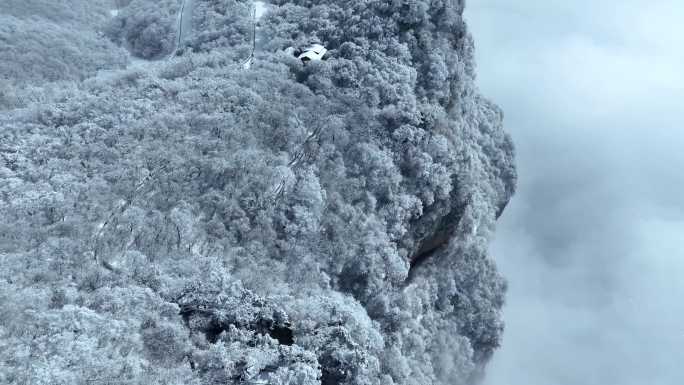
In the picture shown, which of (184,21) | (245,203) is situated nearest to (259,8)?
(184,21)

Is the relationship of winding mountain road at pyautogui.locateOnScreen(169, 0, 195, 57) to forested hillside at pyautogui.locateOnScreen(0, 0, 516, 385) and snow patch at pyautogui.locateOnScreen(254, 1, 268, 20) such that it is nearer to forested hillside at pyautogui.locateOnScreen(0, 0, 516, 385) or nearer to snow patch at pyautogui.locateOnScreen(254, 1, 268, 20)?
forested hillside at pyautogui.locateOnScreen(0, 0, 516, 385)

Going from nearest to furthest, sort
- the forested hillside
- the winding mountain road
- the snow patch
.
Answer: the forested hillside, the winding mountain road, the snow patch

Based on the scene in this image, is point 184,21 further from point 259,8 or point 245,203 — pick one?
point 245,203

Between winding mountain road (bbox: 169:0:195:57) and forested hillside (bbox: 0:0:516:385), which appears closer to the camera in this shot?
forested hillside (bbox: 0:0:516:385)

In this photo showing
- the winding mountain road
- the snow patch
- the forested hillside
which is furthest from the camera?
the snow patch

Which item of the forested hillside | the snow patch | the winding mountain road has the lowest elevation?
the forested hillside

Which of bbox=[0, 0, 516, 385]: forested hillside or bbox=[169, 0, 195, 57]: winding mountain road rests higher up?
bbox=[169, 0, 195, 57]: winding mountain road

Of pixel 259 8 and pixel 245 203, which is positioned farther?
pixel 259 8

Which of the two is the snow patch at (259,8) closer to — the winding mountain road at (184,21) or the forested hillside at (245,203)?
the forested hillside at (245,203)

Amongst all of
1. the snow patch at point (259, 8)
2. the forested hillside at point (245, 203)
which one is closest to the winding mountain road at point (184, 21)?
the forested hillside at point (245, 203)

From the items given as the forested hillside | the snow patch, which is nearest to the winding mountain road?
the forested hillside
